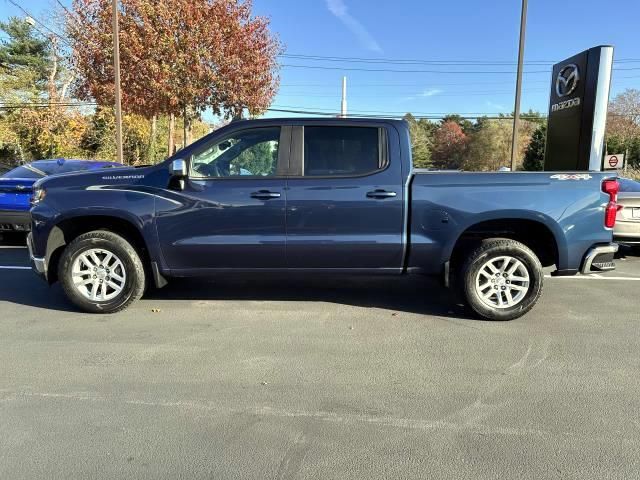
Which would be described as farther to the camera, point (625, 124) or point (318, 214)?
point (625, 124)

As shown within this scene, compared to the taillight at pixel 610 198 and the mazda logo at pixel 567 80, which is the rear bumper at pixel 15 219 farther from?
the mazda logo at pixel 567 80

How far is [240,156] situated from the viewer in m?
5.03

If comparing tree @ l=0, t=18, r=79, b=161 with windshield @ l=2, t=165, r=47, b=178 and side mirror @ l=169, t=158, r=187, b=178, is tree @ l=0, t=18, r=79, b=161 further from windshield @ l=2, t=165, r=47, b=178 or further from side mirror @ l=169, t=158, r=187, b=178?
side mirror @ l=169, t=158, r=187, b=178

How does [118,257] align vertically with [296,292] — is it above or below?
above

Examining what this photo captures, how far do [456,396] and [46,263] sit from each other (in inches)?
162

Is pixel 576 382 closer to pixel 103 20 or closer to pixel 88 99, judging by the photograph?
pixel 103 20

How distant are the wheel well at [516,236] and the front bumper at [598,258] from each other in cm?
28

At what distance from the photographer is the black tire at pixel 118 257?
5.03 meters

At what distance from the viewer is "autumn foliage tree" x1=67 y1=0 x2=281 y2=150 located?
16047mm

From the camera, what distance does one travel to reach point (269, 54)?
727 inches

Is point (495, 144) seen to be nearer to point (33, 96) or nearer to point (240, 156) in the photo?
point (33, 96)

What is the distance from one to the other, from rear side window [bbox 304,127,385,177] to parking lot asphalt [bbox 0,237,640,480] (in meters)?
1.49

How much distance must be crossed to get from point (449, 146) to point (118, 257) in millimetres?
67616

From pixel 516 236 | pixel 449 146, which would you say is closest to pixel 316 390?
pixel 516 236
